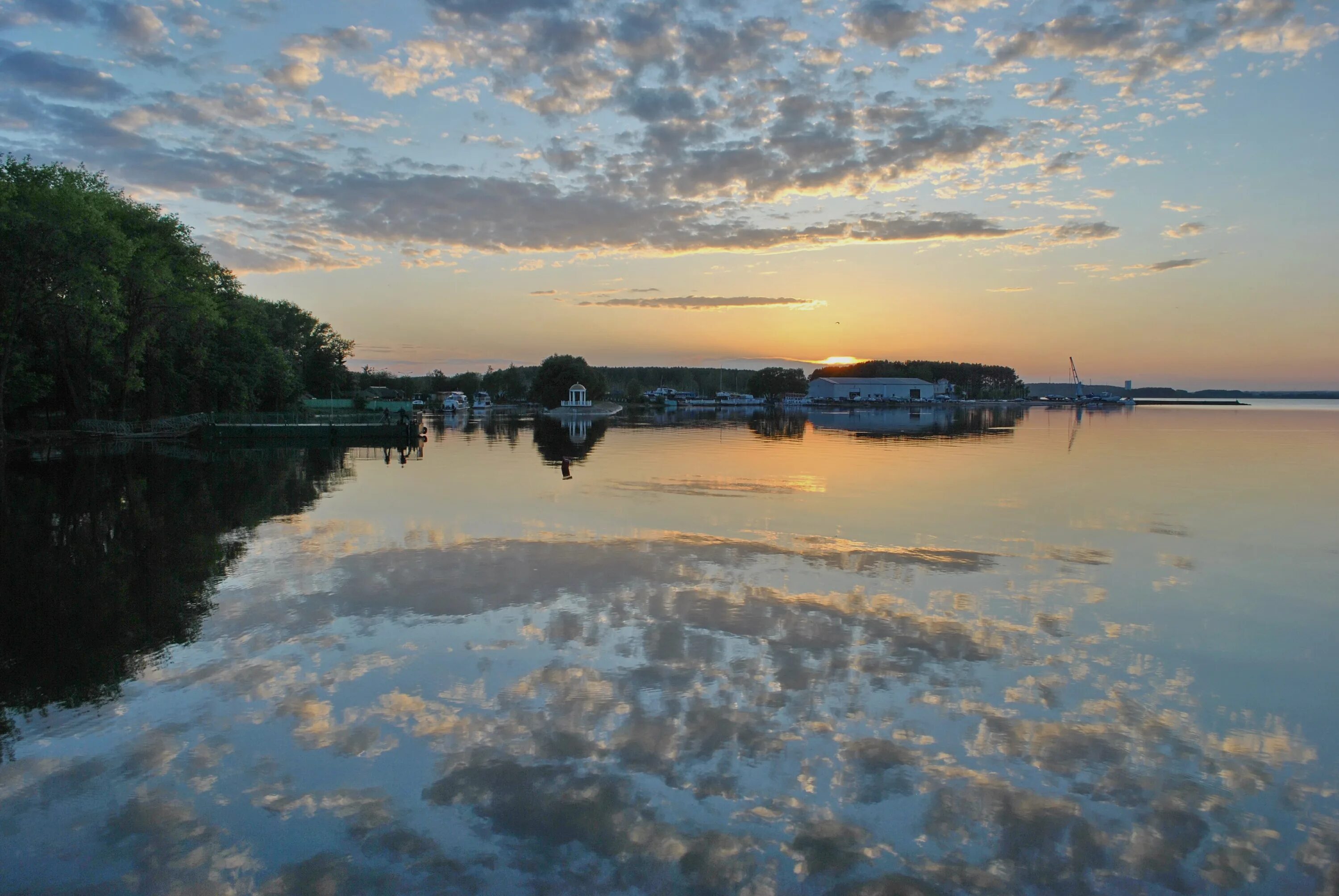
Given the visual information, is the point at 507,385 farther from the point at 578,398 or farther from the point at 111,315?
the point at 111,315

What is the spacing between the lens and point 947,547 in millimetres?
18234

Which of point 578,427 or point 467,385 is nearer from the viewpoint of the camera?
point 578,427

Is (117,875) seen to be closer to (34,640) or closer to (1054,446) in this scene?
(34,640)

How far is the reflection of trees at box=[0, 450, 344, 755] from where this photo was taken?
33.3ft

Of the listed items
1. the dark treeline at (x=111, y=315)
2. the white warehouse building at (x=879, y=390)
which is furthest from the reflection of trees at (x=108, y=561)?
the white warehouse building at (x=879, y=390)

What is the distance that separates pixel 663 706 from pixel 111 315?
47049 millimetres

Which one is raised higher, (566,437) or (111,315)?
(111,315)

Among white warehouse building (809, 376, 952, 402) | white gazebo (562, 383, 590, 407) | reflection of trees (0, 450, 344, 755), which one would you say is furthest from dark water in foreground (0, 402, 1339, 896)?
white warehouse building (809, 376, 952, 402)

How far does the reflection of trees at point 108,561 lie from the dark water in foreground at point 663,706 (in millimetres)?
104

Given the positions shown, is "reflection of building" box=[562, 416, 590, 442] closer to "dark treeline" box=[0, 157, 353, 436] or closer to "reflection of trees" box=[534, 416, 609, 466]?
"reflection of trees" box=[534, 416, 609, 466]

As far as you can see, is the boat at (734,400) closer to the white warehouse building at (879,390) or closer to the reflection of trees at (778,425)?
the white warehouse building at (879,390)

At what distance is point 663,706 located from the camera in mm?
8977

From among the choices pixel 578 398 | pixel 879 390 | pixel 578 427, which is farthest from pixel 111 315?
pixel 879 390

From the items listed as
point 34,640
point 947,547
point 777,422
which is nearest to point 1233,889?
point 947,547
